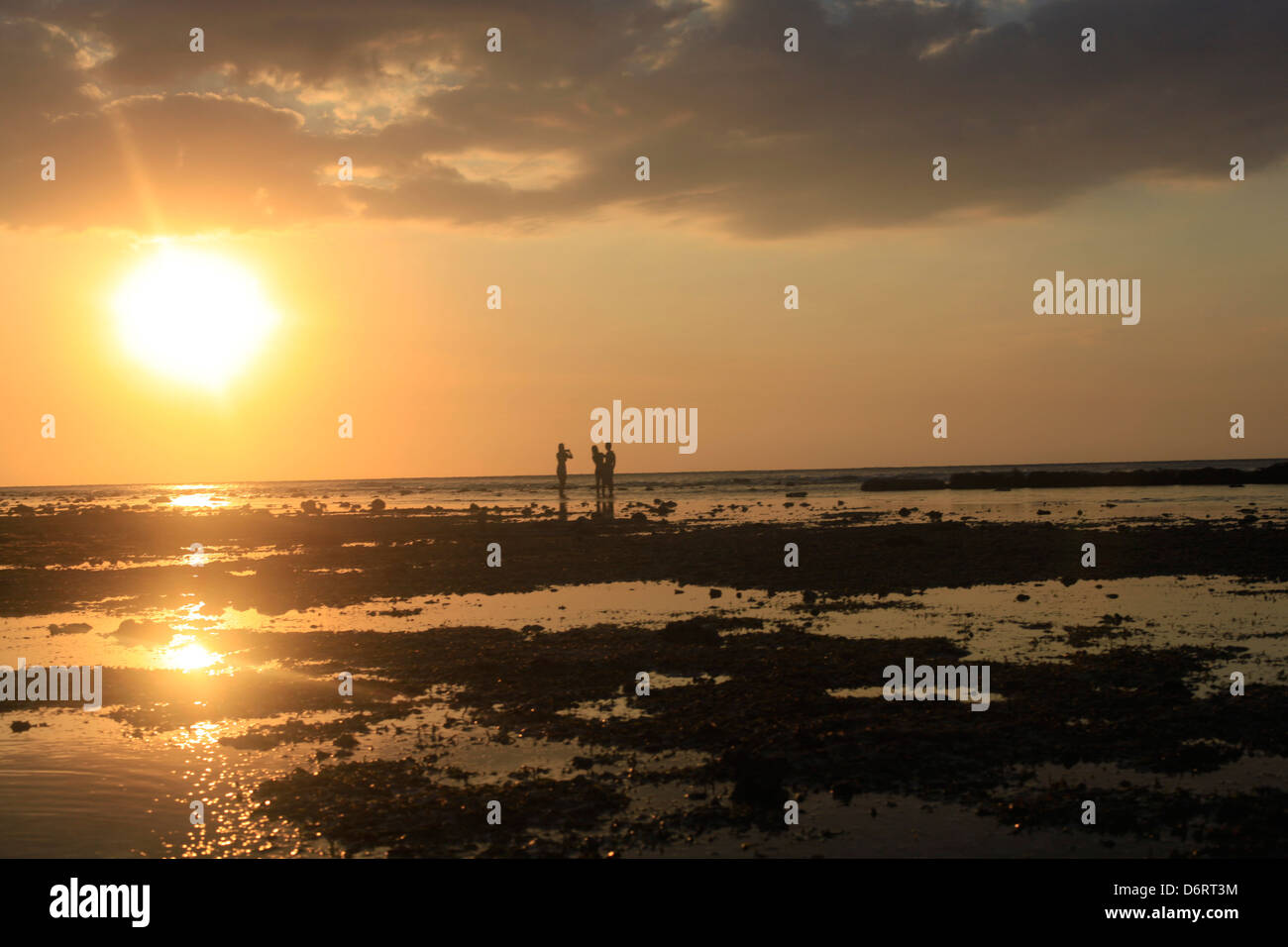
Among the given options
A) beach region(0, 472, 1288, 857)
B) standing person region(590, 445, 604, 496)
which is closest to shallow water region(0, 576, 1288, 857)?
beach region(0, 472, 1288, 857)

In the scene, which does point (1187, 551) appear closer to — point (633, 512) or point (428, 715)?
point (428, 715)

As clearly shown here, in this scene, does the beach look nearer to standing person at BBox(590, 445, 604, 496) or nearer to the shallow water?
the shallow water

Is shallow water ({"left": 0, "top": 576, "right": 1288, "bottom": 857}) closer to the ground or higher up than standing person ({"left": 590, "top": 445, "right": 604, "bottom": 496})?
closer to the ground

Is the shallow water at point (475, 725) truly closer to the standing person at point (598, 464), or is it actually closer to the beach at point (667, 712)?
the beach at point (667, 712)

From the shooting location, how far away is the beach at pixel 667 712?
8.27 metres

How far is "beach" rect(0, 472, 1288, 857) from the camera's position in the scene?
8273 millimetres

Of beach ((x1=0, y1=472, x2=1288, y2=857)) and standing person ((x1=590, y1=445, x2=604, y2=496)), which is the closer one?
beach ((x1=0, y1=472, x2=1288, y2=857))

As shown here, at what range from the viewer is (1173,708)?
1126 centimetres

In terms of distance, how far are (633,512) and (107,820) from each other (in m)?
45.9

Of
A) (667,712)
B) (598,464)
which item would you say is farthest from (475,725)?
(598,464)

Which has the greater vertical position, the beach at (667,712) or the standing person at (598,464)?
the standing person at (598,464)

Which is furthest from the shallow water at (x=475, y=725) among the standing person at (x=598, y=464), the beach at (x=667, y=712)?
the standing person at (x=598, y=464)

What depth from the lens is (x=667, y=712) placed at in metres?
11.9
